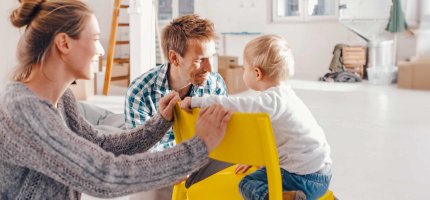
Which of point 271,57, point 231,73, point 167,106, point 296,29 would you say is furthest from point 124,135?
point 296,29

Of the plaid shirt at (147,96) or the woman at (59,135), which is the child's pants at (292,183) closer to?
the woman at (59,135)

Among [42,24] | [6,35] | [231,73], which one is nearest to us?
[42,24]

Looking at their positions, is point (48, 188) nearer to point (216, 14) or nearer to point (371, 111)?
point (371, 111)

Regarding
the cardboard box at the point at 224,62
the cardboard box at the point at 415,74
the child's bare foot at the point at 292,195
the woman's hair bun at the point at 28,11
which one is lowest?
the cardboard box at the point at 415,74

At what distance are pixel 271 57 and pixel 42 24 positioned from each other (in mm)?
812

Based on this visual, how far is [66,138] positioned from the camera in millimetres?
1183

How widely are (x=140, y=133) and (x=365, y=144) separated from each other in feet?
10.2

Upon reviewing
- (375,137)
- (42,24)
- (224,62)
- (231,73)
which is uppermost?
(42,24)

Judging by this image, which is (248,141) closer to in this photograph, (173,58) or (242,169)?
(242,169)

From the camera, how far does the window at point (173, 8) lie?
11.0 metres

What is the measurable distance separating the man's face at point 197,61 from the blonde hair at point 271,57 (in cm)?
40

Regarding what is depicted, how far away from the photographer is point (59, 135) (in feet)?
3.87

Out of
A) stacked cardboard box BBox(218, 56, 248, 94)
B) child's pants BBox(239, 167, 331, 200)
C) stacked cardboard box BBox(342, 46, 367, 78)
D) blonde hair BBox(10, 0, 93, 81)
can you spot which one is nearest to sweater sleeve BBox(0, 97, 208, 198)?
blonde hair BBox(10, 0, 93, 81)

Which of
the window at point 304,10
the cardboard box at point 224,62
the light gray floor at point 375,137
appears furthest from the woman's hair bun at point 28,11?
the window at point 304,10
